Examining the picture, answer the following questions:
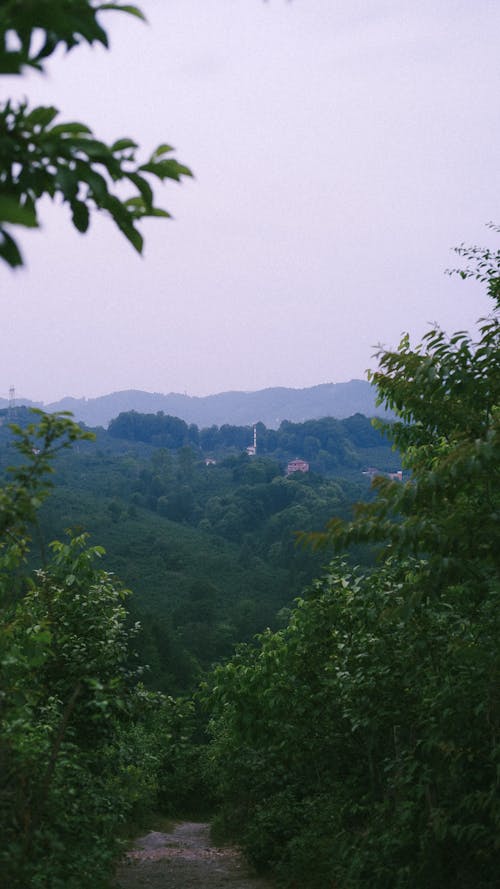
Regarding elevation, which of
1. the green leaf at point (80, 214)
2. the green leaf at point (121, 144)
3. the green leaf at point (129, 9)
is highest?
the green leaf at point (129, 9)

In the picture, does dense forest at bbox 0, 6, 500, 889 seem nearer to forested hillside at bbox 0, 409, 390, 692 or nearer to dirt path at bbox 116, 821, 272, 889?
dirt path at bbox 116, 821, 272, 889

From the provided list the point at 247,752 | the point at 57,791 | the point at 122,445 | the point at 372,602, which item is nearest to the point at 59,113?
the point at 57,791

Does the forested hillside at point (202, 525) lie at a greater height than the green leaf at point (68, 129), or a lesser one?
lesser

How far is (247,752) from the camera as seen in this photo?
10148 millimetres

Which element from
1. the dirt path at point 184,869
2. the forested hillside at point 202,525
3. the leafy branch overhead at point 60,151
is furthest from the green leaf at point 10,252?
the forested hillside at point 202,525

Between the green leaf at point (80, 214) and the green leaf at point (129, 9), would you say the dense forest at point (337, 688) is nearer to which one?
the green leaf at point (80, 214)

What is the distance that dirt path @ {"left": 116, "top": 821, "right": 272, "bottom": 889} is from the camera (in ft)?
25.7

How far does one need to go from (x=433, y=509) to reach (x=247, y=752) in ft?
24.0

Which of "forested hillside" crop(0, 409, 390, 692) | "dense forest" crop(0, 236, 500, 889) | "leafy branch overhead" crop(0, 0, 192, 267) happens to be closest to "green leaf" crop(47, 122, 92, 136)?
"leafy branch overhead" crop(0, 0, 192, 267)

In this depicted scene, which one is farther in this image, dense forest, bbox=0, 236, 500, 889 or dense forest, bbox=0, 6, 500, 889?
dense forest, bbox=0, 236, 500, 889

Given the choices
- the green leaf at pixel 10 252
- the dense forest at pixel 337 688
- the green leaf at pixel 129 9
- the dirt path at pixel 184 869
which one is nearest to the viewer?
the green leaf at pixel 10 252

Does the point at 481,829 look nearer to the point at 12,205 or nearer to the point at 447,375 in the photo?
the point at 447,375

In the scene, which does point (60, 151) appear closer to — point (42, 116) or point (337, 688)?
point (42, 116)

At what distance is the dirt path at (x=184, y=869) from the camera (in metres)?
7.84
